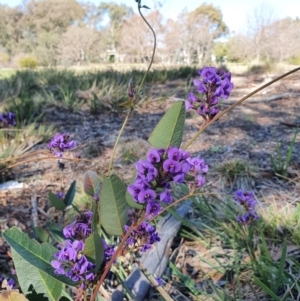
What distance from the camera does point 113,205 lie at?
0.57m

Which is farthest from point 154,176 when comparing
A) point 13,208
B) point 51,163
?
point 51,163

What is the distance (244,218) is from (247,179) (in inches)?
41.1

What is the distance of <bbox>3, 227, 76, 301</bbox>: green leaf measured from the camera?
55 cm

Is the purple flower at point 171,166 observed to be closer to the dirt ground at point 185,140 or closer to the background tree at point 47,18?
the dirt ground at point 185,140

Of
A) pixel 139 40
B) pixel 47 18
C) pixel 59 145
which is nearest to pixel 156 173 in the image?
pixel 59 145

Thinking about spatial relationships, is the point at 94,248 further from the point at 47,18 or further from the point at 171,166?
the point at 47,18

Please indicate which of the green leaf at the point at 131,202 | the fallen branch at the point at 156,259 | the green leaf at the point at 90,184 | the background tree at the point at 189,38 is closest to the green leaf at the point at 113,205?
the green leaf at the point at 131,202

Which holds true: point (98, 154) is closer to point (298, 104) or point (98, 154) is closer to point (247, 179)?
point (247, 179)

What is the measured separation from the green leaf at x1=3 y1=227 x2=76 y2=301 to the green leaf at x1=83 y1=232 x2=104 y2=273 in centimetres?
5

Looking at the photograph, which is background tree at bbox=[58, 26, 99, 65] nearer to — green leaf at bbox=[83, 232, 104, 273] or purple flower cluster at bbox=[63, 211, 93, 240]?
purple flower cluster at bbox=[63, 211, 93, 240]

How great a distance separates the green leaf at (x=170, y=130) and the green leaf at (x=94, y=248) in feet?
0.50

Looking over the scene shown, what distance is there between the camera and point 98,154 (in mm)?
→ 3125

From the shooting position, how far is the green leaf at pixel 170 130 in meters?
0.54

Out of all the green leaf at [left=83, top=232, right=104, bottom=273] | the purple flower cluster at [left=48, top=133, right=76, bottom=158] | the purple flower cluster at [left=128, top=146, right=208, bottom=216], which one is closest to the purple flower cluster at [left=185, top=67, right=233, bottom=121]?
the purple flower cluster at [left=128, top=146, right=208, bottom=216]
